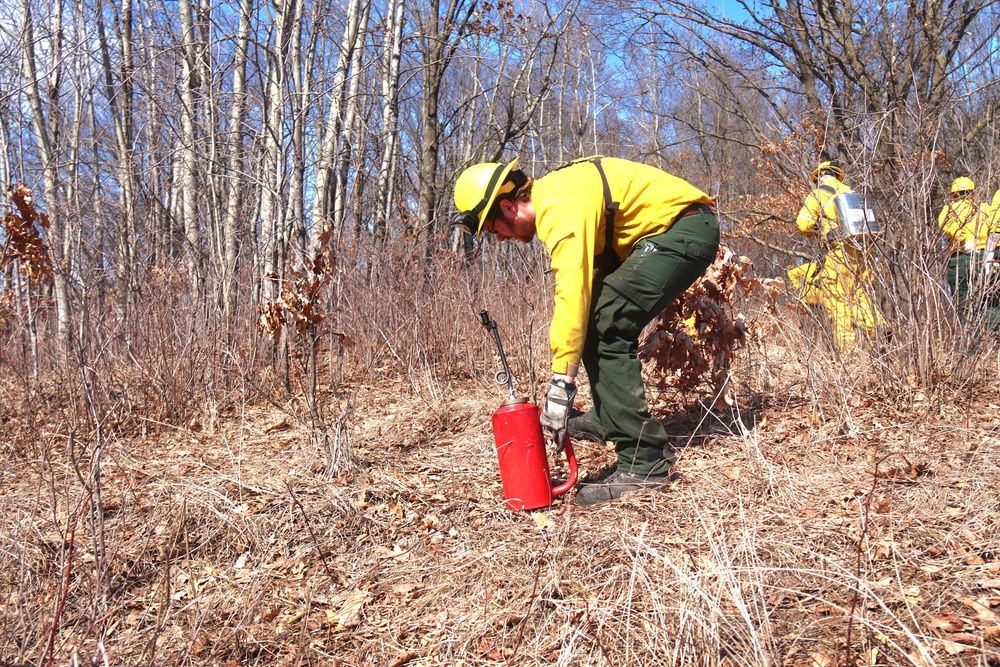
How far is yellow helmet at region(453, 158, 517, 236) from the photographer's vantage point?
113 inches

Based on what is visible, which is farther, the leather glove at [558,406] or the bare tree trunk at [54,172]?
the bare tree trunk at [54,172]

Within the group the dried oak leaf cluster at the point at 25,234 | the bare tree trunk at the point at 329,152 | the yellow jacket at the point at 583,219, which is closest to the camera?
the yellow jacket at the point at 583,219

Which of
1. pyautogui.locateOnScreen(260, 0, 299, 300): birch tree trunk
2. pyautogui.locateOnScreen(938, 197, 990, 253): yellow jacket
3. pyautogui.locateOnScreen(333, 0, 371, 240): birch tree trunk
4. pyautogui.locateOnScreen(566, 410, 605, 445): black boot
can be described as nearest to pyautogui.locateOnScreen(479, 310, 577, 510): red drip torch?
pyautogui.locateOnScreen(566, 410, 605, 445): black boot

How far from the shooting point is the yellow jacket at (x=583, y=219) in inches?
105

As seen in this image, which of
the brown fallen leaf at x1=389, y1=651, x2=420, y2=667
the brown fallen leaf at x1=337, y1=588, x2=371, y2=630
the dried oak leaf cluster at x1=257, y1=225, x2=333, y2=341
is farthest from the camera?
the dried oak leaf cluster at x1=257, y1=225, x2=333, y2=341

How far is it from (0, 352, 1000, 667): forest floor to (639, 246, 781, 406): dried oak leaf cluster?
0.38 metres

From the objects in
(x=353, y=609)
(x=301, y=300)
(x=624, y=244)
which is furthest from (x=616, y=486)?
(x=301, y=300)

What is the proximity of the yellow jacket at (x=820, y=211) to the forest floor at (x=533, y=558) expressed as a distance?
38.1 inches

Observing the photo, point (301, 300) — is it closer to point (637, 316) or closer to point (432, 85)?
point (637, 316)

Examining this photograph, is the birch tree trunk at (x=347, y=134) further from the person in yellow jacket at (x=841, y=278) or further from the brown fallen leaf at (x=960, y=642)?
the brown fallen leaf at (x=960, y=642)

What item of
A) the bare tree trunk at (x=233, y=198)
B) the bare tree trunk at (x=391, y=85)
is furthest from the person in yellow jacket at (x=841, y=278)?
the bare tree trunk at (x=391, y=85)

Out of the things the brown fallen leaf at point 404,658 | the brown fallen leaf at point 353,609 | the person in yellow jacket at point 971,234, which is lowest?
the brown fallen leaf at point 404,658

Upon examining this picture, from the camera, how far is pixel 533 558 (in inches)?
97.7

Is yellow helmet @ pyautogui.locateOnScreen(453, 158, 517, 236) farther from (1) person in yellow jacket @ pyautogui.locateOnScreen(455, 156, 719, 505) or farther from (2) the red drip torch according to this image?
(2) the red drip torch
